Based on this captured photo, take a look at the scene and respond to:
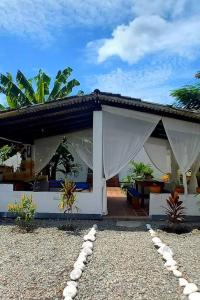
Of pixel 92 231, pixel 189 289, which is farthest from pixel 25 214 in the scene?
pixel 189 289

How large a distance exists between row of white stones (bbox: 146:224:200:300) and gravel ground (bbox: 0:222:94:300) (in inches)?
61.3

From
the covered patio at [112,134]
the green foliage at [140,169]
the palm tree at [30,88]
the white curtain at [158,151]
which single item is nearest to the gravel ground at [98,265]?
the covered patio at [112,134]

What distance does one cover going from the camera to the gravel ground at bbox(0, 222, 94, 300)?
5.04m

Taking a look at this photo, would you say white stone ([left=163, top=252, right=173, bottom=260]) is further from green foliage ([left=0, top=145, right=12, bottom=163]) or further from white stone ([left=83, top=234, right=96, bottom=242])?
green foliage ([left=0, top=145, right=12, bottom=163])

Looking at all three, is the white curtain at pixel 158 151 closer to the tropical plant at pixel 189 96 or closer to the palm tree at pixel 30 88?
the tropical plant at pixel 189 96

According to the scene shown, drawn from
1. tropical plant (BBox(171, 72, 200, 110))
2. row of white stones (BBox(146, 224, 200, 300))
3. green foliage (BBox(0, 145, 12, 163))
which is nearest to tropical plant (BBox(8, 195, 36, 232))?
row of white stones (BBox(146, 224, 200, 300))

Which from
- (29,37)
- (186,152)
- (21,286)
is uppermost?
(29,37)

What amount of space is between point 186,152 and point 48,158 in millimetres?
6429

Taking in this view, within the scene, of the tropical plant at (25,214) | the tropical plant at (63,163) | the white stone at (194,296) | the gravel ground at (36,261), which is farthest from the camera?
the tropical plant at (63,163)

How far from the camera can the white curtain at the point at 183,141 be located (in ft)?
37.3

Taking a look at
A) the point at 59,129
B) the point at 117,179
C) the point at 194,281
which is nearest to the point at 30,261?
the point at 194,281

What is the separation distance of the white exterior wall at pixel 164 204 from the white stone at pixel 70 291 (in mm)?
6454

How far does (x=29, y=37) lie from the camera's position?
9.48 meters

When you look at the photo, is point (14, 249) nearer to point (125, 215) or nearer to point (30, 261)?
point (30, 261)
